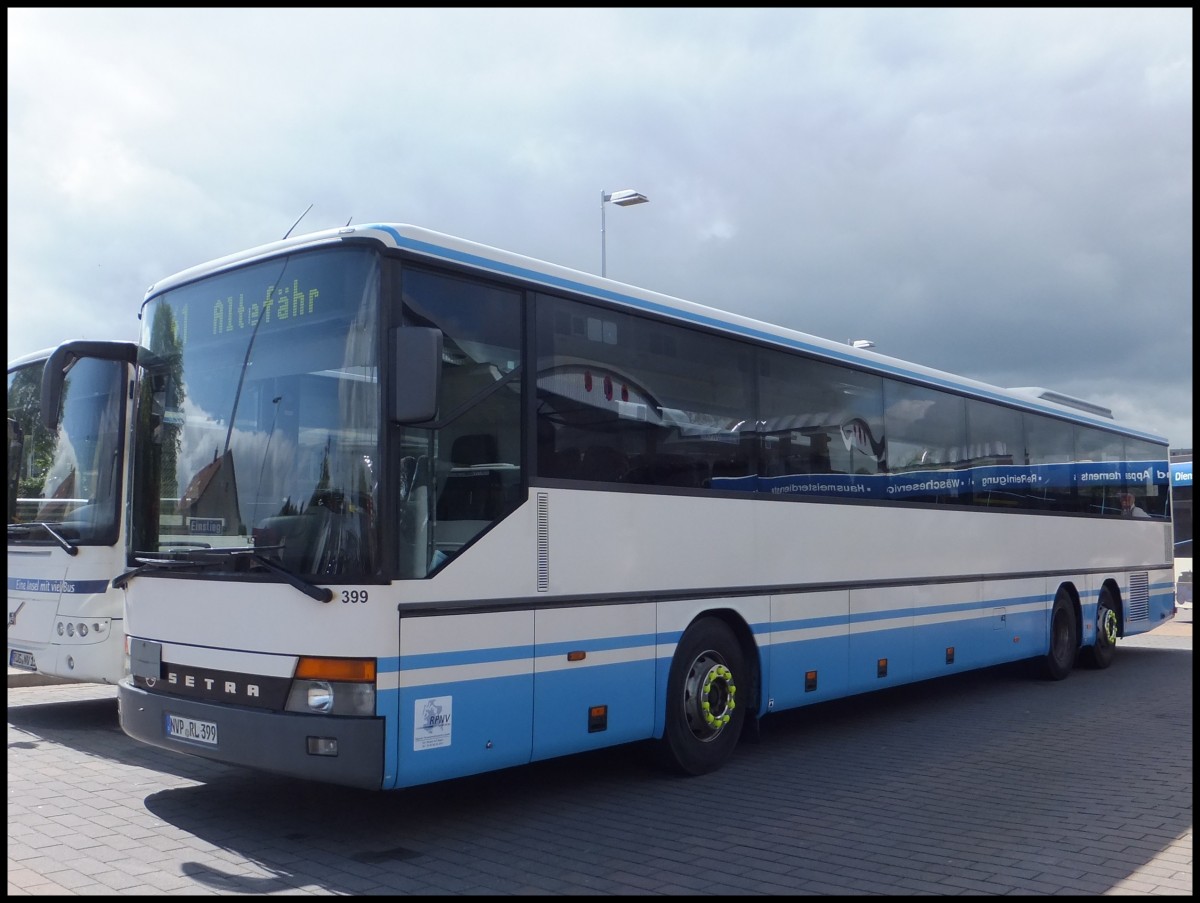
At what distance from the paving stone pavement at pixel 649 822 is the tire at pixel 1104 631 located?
5346 millimetres

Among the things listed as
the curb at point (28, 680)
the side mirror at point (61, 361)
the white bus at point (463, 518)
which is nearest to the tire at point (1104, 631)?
the white bus at point (463, 518)

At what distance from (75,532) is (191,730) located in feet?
13.3

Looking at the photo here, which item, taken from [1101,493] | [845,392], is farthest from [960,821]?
[1101,493]

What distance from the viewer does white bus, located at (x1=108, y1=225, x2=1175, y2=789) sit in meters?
6.18

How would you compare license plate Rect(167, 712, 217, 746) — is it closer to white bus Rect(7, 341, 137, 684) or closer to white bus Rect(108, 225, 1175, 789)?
white bus Rect(108, 225, 1175, 789)

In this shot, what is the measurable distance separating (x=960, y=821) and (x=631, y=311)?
396 centimetres

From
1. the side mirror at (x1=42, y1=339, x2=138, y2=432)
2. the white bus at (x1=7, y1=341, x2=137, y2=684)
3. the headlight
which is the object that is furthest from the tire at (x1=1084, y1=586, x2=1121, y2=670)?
the side mirror at (x1=42, y1=339, x2=138, y2=432)

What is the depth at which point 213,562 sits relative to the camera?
6.61 meters

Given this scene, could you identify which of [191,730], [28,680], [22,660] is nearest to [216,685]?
[191,730]

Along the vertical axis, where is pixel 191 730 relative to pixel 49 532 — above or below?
below

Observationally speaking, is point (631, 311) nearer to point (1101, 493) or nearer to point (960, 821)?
point (960, 821)

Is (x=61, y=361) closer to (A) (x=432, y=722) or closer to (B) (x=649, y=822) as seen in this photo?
(A) (x=432, y=722)

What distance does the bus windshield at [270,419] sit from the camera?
623 cm

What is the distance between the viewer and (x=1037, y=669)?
1481 cm
